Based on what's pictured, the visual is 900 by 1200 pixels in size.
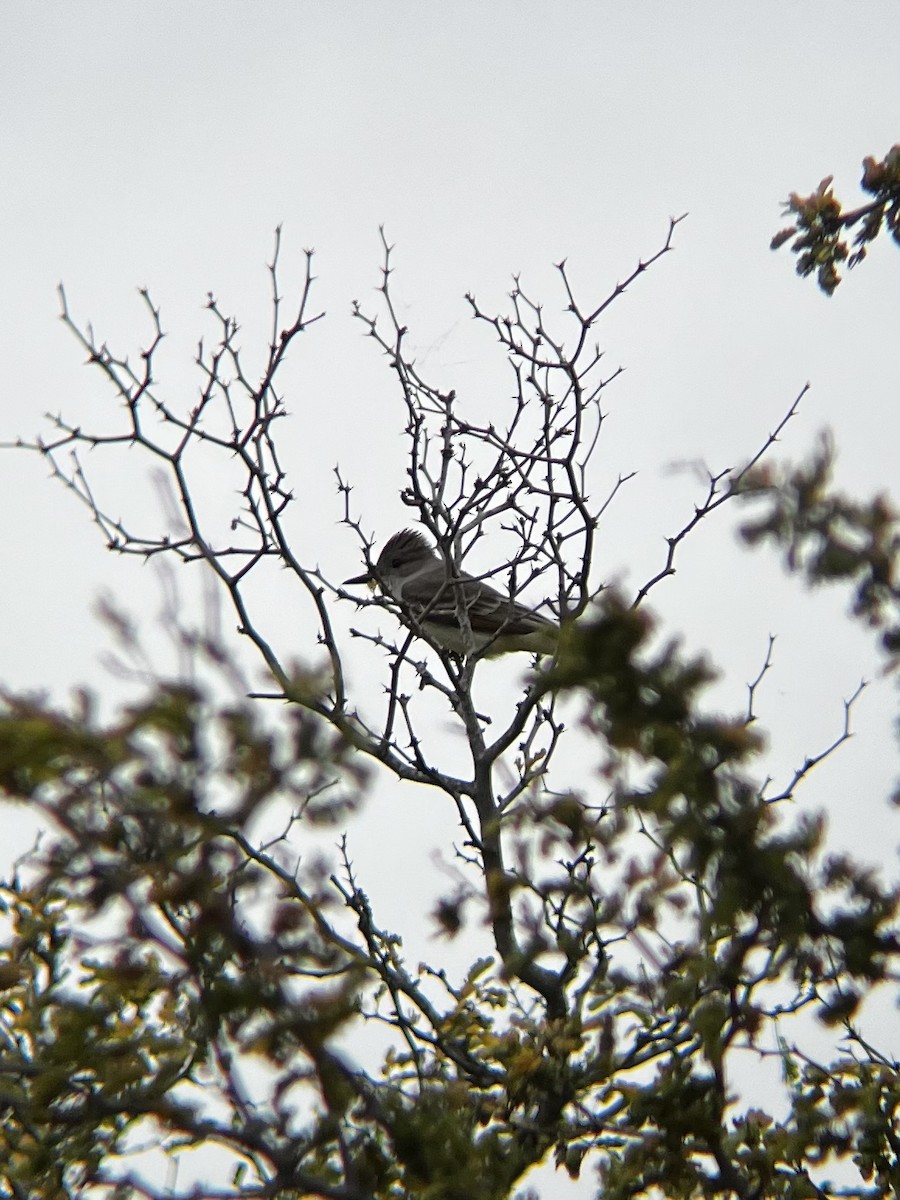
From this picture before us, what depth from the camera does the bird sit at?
6531mm

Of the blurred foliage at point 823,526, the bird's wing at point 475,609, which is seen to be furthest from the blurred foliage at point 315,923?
the bird's wing at point 475,609

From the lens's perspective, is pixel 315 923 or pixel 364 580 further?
pixel 364 580

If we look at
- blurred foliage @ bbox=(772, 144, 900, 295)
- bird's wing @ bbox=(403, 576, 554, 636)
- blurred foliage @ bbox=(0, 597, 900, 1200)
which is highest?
bird's wing @ bbox=(403, 576, 554, 636)

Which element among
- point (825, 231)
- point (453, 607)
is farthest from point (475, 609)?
point (825, 231)

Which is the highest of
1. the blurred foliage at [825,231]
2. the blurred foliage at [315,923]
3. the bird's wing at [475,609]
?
the bird's wing at [475,609]

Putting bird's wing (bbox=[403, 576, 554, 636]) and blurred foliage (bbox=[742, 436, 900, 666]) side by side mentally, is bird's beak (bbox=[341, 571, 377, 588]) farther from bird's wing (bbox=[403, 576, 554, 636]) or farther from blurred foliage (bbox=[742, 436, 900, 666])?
blurred foliage (bbox=[742, 436, 900, 666])

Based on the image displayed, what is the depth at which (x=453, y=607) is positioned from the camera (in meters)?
8.98

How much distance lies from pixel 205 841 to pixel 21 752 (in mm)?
352

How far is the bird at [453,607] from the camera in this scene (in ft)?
21.4

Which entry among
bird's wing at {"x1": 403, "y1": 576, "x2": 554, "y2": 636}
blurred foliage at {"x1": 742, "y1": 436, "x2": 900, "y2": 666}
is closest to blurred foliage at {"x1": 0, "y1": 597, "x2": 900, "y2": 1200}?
blurred foliage at {"x1": 742, "y1": 436, "x2": 900, "y2": 666}

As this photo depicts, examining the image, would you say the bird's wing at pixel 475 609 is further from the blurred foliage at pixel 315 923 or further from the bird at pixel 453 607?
the blurred foliage at pixel 315 923

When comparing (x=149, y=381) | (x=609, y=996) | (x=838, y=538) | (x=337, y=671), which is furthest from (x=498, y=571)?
(x=838, y=538)

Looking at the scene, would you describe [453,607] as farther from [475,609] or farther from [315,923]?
[315,923]

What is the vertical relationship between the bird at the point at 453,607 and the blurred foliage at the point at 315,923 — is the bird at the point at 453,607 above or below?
above
